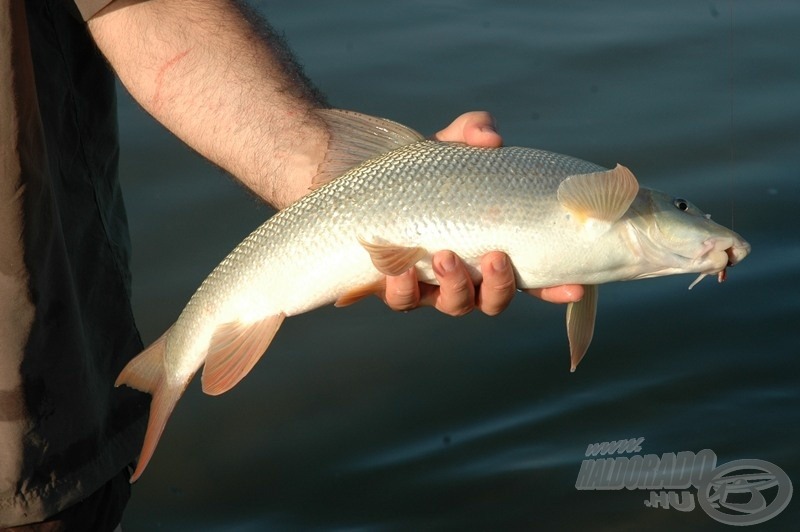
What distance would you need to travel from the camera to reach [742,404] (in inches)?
175

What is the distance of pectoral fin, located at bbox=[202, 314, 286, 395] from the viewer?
8.63ft

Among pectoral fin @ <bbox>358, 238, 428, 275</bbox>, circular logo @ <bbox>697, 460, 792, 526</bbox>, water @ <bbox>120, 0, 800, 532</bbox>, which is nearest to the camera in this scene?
pectoral fin @ <bbox>358, 238, 428, 275</bbox>

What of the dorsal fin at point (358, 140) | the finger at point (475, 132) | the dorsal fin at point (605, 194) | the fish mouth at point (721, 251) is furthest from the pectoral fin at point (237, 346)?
the fish mouth at point (721, 251)

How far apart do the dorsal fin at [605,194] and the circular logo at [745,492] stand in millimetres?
1923

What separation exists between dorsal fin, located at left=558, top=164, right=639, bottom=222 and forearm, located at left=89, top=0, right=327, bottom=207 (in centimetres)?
74

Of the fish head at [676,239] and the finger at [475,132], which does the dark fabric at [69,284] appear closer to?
the finger at [475,132]

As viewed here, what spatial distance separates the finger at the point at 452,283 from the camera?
2525 mm

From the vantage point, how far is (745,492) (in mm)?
4031

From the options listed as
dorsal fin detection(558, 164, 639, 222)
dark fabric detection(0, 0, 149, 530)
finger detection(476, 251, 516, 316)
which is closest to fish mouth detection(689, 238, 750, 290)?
dorsal fin detection(558, 164, 639, 222)

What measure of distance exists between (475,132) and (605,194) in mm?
473

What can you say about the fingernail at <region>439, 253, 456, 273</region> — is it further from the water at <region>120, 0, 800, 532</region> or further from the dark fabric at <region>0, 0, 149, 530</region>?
the water at <region>120, 0, 800, 532</region>

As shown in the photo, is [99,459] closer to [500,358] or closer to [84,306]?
[84,306]

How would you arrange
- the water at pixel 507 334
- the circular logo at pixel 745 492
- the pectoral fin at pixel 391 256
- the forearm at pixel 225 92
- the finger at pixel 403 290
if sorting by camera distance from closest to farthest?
the pectoral fin at pixel 391 256 → the finger at pixel 403 290 → the forearm at pixel 225 92 → the circular logo at pixel 745 492 → the water at pixel 507 334

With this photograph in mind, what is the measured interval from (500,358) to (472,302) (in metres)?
2.18
